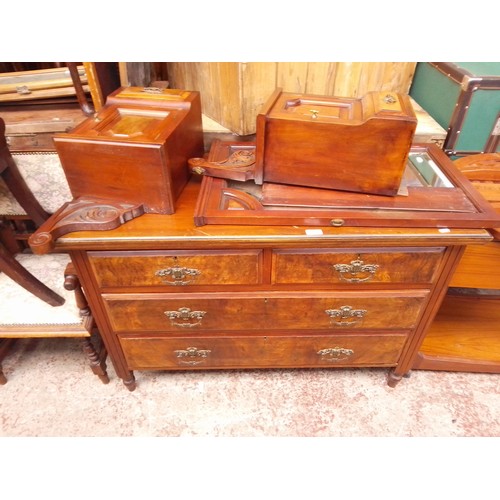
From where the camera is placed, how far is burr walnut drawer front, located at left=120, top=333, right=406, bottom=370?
158 centimetres

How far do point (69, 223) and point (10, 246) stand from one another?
0.92 metres

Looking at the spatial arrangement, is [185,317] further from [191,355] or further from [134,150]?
[134,150]

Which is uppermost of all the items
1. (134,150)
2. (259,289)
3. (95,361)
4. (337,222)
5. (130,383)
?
(134,150)

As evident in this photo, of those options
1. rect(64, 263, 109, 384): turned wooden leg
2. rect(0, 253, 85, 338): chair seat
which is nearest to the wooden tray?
rect(64, 263, 109, 384): turned wooden leg

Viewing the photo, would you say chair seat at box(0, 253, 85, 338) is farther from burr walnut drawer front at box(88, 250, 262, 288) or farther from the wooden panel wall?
the wooden panel wall

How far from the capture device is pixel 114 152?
1212 millimetres

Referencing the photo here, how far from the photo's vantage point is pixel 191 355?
1.63 meters

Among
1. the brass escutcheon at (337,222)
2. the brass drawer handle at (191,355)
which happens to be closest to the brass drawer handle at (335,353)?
the brass drawer handle at (191,355)

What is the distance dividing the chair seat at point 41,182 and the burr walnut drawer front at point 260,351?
808 mm

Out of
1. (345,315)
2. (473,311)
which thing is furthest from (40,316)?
(473,311)

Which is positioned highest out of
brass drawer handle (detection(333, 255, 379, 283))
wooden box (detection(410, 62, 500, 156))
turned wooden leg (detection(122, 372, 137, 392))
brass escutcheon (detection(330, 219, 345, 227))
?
wooden box (detection(410, 62, 500, 156))

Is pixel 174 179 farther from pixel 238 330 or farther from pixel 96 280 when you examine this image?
pixel 238 330

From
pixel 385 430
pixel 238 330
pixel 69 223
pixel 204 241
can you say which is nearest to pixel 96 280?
pixel 69 223

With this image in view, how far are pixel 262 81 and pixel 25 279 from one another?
1368 mm
